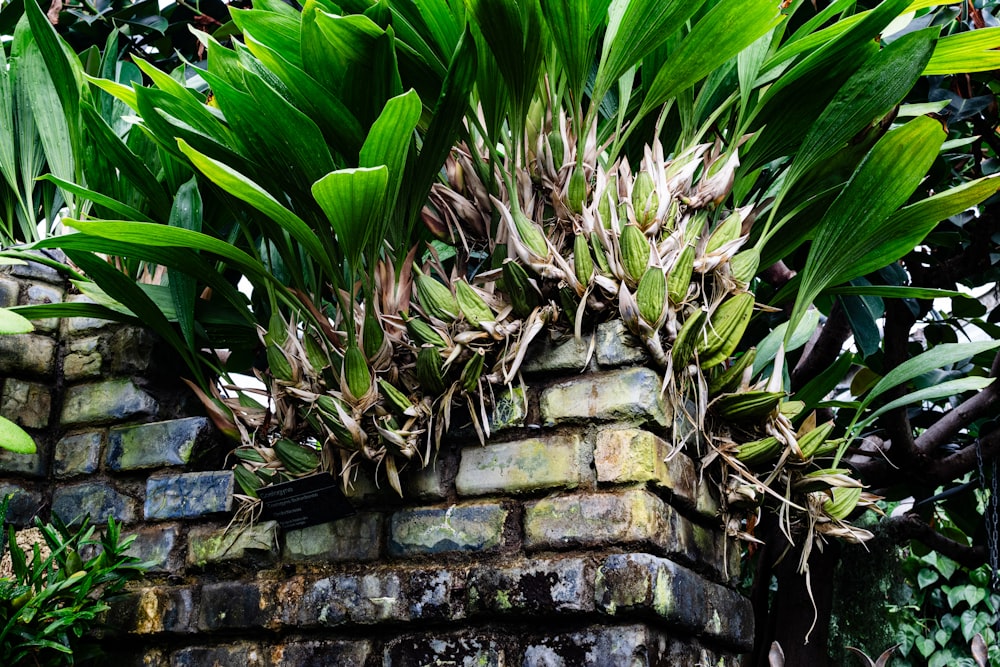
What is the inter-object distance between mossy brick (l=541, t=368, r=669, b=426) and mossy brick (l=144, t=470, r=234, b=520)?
58 centimetres

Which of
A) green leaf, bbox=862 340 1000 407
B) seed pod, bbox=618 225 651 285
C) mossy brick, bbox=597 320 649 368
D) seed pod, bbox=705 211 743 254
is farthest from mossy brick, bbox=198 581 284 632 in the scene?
green leaf, bbox=862 340 1000 407

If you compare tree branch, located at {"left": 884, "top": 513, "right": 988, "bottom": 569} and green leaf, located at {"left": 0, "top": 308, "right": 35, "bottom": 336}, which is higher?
green leaf, located at {"left": 0, "top": 308, "right": 35, "bottom": 336}

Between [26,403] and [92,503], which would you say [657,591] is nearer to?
[92,503]

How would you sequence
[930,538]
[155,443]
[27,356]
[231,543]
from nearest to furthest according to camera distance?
[231,543], [155,443], [27,356], [930,538]

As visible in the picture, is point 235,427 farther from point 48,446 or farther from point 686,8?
point 686,8

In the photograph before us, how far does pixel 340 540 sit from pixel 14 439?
49 centimetres

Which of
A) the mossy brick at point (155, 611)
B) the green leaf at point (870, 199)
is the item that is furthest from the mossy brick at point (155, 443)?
the green leaf at point (870, 199)

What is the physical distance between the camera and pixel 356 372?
4.38 feet

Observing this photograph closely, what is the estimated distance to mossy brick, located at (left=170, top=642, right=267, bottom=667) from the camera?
1395 millimetres

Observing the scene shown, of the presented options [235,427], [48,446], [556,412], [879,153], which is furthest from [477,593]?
[48,446]

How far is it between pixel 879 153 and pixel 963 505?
5.40 feet

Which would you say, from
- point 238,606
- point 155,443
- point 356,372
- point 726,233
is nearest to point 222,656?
point 238,606

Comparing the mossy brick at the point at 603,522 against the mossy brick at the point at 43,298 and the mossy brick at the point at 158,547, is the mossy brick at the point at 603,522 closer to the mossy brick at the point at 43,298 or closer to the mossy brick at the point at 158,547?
the mossy brick at the point at 158,547

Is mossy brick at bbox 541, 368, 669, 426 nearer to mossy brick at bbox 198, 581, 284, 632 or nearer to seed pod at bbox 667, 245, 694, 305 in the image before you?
seed pod at bbox 667, 245, 694, 305
